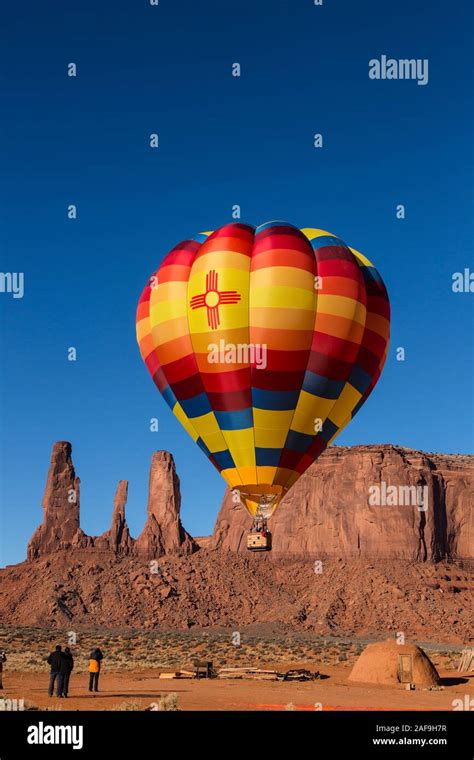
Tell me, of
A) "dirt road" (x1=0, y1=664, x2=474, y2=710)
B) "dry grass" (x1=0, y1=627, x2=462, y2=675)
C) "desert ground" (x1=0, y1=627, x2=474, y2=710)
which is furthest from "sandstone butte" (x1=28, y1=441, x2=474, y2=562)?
"dirt road" (x1=0, y1=664, x2=474, y2=710)

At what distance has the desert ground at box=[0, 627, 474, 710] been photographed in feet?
88.7

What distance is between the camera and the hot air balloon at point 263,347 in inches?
1158

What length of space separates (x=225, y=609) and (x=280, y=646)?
36.8 metres

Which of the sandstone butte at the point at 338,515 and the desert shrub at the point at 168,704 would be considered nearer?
the desert shrub at the point at 168,704

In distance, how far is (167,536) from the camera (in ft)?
408

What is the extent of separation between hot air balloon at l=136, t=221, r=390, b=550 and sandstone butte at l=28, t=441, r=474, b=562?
87.6m

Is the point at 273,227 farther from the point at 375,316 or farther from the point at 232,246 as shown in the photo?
the point at 375,316

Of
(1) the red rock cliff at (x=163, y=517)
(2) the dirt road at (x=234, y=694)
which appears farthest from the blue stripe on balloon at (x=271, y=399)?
(1) the red rock cliff at (x=163, y=517)

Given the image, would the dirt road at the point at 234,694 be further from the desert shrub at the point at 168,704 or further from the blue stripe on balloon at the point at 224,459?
the blue stripe on balloon at the point at 224,459

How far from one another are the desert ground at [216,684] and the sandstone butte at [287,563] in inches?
1334

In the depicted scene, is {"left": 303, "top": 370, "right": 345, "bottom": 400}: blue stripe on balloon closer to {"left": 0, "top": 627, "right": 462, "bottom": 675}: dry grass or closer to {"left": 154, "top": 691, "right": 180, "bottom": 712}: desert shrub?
{"left": 154, "top": 691, "right": 180, "bottom": 712}: desert shrub
